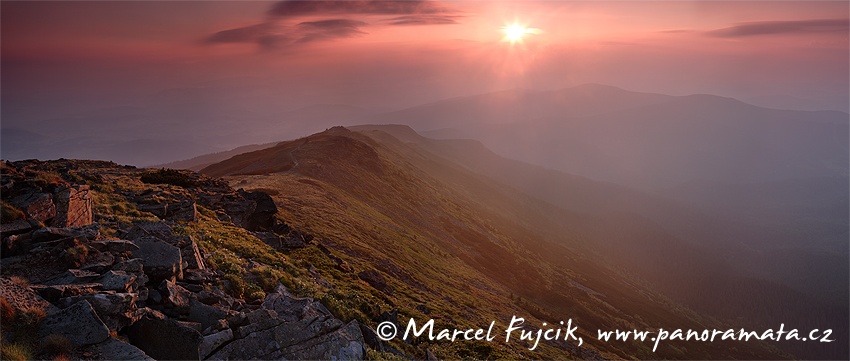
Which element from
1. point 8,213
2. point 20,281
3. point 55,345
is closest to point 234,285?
point 20,281

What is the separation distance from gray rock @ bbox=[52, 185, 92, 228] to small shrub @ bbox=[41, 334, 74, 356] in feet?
38.1

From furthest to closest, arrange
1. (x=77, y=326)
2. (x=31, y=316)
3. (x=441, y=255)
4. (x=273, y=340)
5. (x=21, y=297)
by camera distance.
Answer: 1. (x=441, y=255)
2. (x=273, y=340)
3. (x=21, y=297)
4. (x=77, y=326)
5. (x=31, y=316)

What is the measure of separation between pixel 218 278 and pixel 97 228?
21.5ft

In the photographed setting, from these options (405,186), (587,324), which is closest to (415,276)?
(587,324)

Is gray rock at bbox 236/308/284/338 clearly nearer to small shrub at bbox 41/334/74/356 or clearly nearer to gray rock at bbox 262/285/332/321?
gray rock at bbox 262/285/332/321

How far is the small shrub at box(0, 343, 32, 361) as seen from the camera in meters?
13.6

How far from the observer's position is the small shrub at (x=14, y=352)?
13.6 metres

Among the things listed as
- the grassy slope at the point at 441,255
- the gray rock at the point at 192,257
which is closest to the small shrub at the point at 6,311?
the gray rock at the point at 192,257

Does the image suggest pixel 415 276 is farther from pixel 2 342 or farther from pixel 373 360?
pixel 2 342

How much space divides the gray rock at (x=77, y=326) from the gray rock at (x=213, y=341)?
3.35 m

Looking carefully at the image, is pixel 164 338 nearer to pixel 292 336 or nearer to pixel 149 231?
pixel 292 336

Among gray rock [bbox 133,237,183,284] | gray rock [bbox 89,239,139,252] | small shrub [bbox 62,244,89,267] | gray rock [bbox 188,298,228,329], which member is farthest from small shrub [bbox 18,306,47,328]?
gray rock [bbox 89,239,139,252]

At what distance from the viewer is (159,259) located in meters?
20.5

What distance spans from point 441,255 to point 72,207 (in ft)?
249
